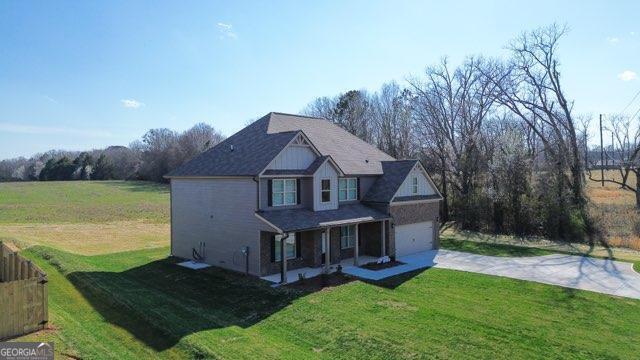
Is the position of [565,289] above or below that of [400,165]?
below

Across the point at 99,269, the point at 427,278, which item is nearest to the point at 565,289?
the point at 427,278

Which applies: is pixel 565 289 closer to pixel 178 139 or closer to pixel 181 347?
pixel 181 347

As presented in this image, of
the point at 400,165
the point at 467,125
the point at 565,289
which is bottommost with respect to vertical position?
the point at 565,289

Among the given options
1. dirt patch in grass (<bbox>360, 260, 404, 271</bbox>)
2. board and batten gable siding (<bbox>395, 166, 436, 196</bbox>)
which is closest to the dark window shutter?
dirt patch in grass (<bbox>360, 260, 404, 271</bbox>)

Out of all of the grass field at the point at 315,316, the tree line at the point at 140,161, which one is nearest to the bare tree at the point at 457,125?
the grass field at the point at 315,316

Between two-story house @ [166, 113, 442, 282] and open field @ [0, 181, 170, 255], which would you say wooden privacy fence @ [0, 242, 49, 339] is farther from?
open field @ [0, 181, 170, 255]

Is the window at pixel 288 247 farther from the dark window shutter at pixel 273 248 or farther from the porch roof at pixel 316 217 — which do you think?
the porch roof at pixel 316 217

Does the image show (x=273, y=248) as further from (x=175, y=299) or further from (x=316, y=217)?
(x=175, y=299)
